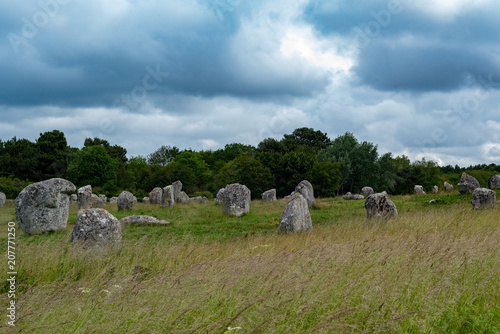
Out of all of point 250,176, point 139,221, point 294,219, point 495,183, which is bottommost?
point 139,221

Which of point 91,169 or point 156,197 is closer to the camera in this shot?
point 156,197

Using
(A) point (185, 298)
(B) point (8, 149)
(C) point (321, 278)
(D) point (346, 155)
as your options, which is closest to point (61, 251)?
(A) point (185, 298)

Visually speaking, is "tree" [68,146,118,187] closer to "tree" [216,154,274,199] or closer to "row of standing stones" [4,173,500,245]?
"tree" [216,154,274,199]

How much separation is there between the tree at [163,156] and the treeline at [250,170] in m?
21.1

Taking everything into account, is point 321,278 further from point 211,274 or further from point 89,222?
point 89,222

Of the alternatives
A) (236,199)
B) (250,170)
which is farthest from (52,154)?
(236,199)

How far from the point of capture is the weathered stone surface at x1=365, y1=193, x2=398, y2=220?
54.7ft

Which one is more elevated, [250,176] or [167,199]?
[250,176]

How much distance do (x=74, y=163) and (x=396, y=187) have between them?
156 ft

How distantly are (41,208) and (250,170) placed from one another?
34.3 metres

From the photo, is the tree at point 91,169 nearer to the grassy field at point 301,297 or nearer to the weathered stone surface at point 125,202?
Answer: the weathered stone surface at point 125,202

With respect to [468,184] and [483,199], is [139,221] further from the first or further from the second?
[468,184]

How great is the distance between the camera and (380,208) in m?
17.1

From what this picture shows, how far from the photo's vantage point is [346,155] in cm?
5428
